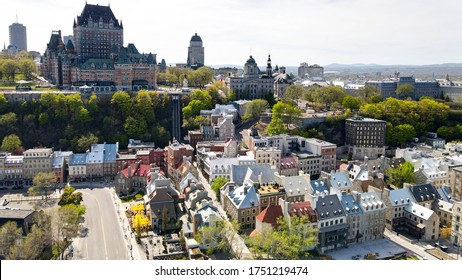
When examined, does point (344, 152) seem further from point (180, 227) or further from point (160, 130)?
point (180, 227)

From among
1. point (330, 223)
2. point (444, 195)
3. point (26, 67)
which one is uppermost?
point (26, 67)

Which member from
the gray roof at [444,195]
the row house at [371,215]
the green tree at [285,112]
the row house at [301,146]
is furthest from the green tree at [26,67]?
the gray roof at [444,195]

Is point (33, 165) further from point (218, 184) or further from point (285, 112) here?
point (285, 112)

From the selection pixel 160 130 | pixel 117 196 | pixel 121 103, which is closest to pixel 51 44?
pixel 121 103

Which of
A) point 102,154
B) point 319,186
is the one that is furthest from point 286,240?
point 102,154

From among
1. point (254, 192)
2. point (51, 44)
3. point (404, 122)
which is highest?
point (51, 44)

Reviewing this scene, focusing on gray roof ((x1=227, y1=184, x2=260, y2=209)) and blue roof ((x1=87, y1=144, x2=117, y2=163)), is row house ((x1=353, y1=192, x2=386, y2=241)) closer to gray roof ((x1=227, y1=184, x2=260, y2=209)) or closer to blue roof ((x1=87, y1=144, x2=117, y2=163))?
gray roof ((x1=227, y1=184, x2=260, y2=209))
